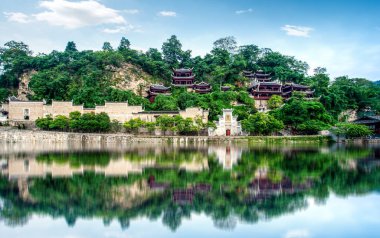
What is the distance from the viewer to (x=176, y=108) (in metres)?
47.8

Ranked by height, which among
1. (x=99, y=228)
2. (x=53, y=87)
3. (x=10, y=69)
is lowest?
(x=99, y=228)

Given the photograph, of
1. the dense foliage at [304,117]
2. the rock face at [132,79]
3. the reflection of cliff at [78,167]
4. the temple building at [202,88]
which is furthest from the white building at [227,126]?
the reflection of cliff at [78,167]

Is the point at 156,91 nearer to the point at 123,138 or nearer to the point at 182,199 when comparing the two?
the point at 123,138

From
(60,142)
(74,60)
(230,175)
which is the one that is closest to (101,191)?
(230,175)

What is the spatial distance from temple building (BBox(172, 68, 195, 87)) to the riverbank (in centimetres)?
1583

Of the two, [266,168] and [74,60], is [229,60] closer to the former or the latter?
[74,60]

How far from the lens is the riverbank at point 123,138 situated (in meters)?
40.4

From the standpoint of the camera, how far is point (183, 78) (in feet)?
184

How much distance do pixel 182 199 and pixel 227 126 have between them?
1311 inches

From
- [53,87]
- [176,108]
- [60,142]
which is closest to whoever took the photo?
[60,142]

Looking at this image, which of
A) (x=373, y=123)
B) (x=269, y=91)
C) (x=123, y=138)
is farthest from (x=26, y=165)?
(x=269, y=91)

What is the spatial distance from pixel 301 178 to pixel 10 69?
5712 centimetres

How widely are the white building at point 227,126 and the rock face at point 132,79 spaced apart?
60.3ft

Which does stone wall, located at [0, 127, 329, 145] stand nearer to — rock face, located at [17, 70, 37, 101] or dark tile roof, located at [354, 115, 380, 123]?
dark tile roof, located at [354, 115, 380, 123]
